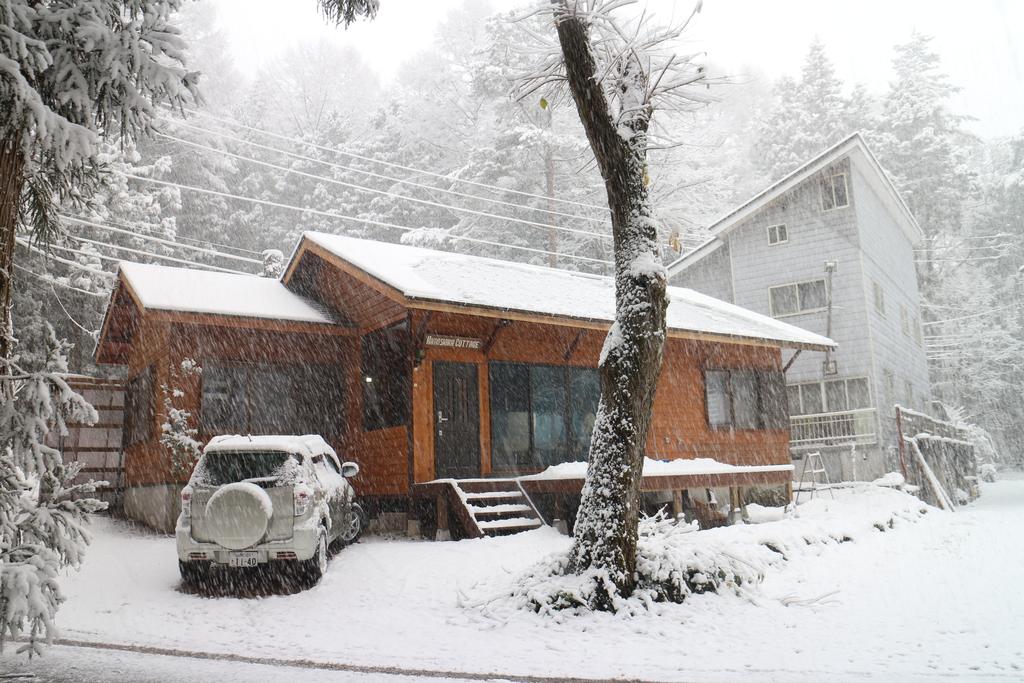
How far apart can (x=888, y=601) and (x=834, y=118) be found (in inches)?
1623

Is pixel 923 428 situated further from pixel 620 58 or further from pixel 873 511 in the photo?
pixel 620 58

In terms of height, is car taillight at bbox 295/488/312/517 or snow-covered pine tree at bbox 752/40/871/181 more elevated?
snow-covered pine tree at bbox 752/40/871/181

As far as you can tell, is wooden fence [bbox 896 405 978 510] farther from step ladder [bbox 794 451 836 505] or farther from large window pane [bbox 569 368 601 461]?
large window pane [bbox 569 368 601 461]

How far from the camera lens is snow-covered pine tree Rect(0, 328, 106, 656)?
4766 mm

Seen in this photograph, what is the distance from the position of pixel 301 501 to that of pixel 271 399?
6411 mm

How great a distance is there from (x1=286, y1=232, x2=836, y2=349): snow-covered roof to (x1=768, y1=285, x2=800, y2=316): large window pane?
4.91 metres

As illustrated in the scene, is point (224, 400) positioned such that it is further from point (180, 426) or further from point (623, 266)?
point (623, 266)

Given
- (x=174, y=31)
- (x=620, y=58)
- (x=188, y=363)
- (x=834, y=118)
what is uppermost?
(x=834, y=118)

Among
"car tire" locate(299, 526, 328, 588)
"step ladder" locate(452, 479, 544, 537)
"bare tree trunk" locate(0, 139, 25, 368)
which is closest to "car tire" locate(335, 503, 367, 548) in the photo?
"step ladder" locate(452, 479, 544, 537)

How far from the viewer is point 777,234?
2577 cm

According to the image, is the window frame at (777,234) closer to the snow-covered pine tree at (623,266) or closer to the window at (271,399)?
the window at (271,399)

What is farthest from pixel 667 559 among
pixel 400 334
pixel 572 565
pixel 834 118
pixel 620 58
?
pixel 834 118

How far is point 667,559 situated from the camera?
8.30 metres

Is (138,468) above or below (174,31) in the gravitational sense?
below
